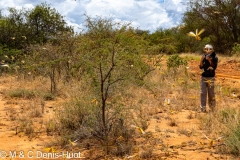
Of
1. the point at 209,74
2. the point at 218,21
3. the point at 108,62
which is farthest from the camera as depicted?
the point at 218,21

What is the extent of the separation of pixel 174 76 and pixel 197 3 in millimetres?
12297

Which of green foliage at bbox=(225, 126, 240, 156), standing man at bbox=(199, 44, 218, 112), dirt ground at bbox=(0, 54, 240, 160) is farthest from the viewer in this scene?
standing man at bbox=(199, 44, 218, 112)

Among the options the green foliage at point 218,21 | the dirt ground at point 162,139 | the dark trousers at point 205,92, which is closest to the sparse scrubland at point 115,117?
the dirt ground at point 162,139

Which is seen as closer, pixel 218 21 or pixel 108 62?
pixel 108 62

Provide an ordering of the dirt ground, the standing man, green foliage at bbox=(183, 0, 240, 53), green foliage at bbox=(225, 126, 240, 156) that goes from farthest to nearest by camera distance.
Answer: green foliage at bbox=(183, 0, 240, 53)
the standing man
the dirt ground
green foliage at bbox=(225, 126, 240, 156)

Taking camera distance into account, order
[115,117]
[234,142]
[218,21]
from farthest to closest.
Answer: [218,21] → [115,117] → [234,142]

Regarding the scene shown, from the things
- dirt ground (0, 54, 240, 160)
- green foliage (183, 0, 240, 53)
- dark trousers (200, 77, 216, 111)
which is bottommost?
dirt ground (0, 54, 240, 160)

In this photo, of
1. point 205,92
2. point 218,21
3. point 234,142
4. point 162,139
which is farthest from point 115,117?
point 218,21

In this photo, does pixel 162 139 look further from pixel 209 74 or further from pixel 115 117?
pixel 209 74

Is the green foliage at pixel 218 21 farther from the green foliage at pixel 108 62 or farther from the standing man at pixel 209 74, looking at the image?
the green foliage at pixel 108 62

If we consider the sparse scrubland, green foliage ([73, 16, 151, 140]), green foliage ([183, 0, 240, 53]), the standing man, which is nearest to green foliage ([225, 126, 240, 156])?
the sparse scrubland

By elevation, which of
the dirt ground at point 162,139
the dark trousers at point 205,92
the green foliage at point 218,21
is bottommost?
the dirt ground at point 162,139

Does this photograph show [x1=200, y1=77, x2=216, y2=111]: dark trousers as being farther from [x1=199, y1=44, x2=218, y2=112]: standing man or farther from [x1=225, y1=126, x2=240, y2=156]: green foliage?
[x1=225, y1=126, x2=240, y2=156]: green foliage

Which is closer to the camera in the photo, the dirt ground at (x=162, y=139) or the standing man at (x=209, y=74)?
the dirt ground at (x=162, y=139)
